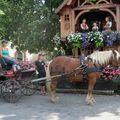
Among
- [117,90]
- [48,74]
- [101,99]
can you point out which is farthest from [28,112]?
[117,90]

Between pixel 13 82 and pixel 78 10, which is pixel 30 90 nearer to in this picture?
pixel 13 82

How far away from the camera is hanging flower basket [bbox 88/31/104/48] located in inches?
647

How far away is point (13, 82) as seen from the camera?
12.1 m

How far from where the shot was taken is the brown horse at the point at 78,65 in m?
12.2

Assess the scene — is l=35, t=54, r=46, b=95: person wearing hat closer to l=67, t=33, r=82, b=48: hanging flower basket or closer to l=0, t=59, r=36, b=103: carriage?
l=0, t=59, r=36, b=103: carriage

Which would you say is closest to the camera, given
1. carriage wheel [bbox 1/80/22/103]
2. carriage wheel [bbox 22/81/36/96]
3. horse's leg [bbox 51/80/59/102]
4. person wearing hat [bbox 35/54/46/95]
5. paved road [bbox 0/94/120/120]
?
paved road [bbox 0/94/120/120]

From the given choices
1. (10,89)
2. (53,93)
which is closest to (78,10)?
(53,93)

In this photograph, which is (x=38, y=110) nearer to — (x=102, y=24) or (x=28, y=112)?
(x=28, y=112)

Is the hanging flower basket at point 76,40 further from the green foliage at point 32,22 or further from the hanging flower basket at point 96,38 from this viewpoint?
the green foliage at point 32,22

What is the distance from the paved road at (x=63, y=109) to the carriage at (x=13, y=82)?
0.29m

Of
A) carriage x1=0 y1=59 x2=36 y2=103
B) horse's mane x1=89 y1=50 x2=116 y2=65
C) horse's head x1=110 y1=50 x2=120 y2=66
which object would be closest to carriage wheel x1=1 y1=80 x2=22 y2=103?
carriage x1=0 y1=59 x2=36 y2=103

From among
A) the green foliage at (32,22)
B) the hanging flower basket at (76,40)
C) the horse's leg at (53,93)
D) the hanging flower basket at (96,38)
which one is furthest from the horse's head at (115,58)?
the green foliage at (32,22)

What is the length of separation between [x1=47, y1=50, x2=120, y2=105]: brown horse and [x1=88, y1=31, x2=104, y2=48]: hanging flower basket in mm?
3683

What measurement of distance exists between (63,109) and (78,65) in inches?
89.5
